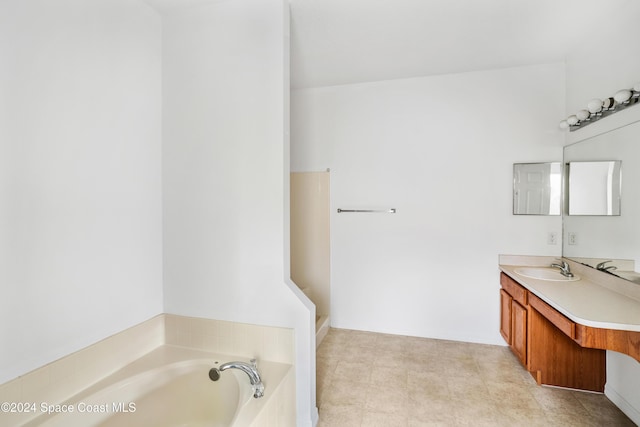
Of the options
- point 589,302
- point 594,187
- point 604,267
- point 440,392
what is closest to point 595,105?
point 594,187

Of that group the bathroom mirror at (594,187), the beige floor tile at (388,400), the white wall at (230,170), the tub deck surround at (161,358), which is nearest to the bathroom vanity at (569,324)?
the bathroom mirror at (594,187)

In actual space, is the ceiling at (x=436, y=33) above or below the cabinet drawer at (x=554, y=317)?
above

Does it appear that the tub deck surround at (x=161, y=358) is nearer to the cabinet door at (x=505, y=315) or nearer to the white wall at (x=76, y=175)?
the white wall at (x=76, y=175)

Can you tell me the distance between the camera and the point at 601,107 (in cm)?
217

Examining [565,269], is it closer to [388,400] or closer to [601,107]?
[601,107]

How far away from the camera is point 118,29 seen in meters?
1.75

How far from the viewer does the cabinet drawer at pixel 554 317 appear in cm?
170

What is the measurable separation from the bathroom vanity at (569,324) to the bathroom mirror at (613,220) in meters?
0.15

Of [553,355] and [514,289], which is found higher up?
[514,289]

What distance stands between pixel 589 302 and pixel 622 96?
131cm

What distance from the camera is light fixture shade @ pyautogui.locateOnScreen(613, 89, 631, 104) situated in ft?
6.19

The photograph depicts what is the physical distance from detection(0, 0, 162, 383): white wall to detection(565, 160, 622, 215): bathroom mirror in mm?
3176

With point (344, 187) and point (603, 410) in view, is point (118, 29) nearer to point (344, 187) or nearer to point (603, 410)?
point (344, 187)

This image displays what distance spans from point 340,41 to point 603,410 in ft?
10.6
